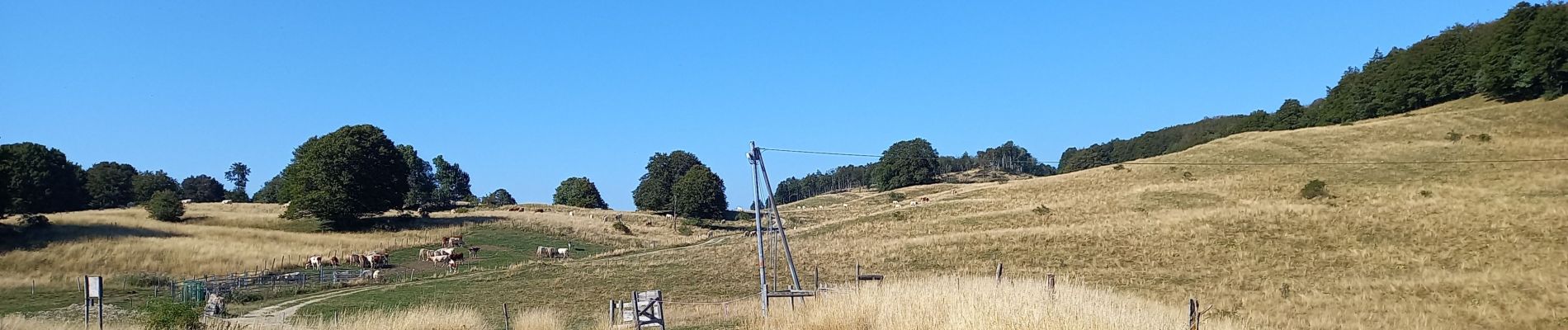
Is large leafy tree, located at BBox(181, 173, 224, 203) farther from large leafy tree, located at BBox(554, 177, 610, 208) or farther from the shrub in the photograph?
the shrub

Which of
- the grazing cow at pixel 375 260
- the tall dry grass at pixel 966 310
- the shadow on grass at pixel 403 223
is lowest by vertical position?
the grazing cow at pixel 375 260

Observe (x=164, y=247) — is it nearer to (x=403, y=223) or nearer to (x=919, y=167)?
(x=403, y=223)

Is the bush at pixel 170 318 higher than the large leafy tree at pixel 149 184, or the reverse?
the large leafy tree at pixel 149 184

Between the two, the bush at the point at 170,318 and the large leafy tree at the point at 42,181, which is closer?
the bush at the point at 170,318

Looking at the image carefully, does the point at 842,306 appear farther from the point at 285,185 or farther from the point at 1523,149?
the point at 285,185

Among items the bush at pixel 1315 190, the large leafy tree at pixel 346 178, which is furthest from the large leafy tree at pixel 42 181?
the bush at pixel 1315 190

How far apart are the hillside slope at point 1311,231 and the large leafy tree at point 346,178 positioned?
115 feet

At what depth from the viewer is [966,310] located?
37.3ft

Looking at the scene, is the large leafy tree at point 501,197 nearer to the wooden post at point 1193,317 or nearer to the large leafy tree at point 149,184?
the large leafy tree at point 149,184

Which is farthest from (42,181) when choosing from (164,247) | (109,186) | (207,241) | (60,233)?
(164,247)

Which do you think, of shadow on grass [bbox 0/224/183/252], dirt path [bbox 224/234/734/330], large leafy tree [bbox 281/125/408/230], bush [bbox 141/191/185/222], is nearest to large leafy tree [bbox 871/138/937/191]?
large leafy tree [bbox 281/125/408/230]

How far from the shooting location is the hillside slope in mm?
22375

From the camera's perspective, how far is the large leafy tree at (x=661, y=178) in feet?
379

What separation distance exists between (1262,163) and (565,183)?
112995mm
